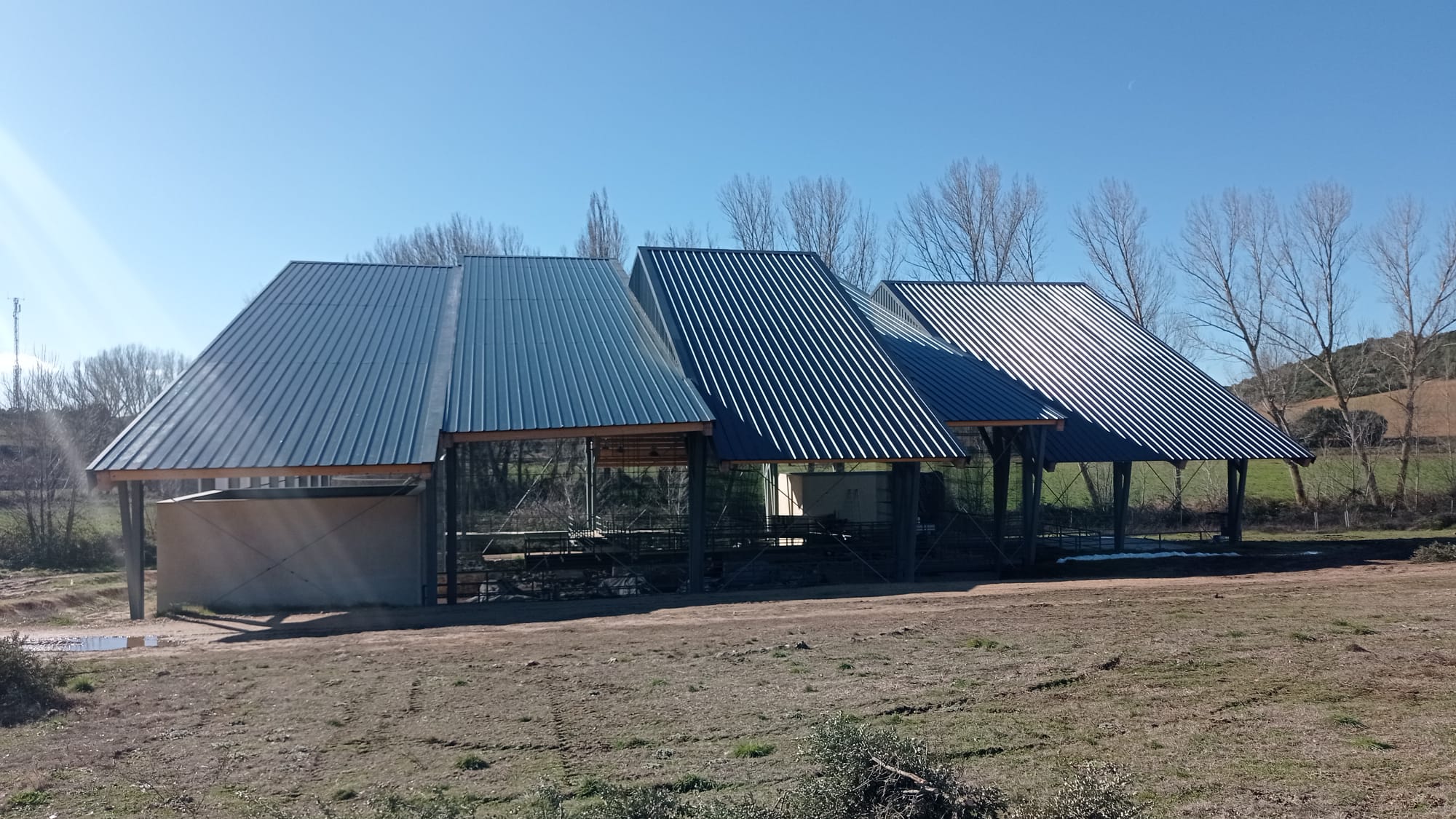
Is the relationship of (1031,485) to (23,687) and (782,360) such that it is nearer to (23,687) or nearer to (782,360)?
(782,360)

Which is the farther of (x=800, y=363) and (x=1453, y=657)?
(x=800, y=363)

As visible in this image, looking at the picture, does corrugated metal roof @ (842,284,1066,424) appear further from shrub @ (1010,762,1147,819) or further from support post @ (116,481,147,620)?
shrub @ (1010,762,1147,819)

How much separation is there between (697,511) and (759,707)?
977 centimetres

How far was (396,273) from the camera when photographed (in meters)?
25.0

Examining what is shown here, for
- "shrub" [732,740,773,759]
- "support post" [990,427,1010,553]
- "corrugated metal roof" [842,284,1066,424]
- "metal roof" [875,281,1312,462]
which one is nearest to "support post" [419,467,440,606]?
"corrugated metal roof" [842,284,1066,424]

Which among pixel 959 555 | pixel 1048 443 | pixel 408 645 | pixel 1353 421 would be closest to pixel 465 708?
pixel 408 645

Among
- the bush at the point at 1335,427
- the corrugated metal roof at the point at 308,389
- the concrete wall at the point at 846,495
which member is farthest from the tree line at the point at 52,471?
the bush at the point at 1335,427

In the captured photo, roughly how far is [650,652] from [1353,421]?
34.3 metres

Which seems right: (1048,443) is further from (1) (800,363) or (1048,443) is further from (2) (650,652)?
(2) (650,652)

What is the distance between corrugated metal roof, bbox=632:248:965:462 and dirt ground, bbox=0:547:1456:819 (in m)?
5.06

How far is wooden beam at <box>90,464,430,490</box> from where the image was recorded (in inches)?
588

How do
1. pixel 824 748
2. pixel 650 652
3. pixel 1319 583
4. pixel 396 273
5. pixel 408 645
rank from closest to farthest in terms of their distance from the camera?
pixel 824 748 → pixel 650 652 → pixel 408 645 → pixel 1319 583 → pixel 396 273

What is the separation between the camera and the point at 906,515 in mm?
19141

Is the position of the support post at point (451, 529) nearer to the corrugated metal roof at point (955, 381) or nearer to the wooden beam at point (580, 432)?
the wooden beam at point (580, 432)
